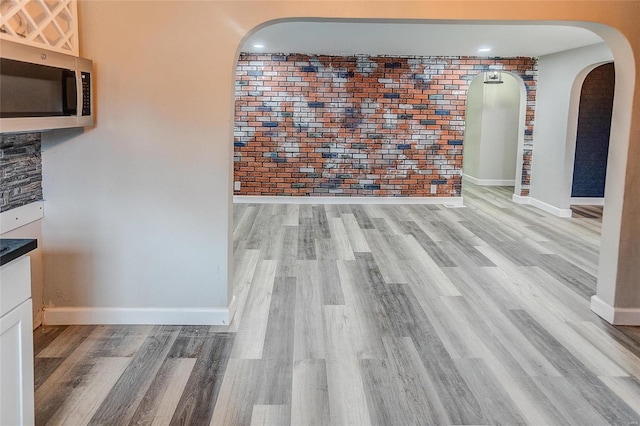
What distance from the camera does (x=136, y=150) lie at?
3.28 meters

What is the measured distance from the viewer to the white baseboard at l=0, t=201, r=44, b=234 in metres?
2.86

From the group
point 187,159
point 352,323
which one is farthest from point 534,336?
point 187,159

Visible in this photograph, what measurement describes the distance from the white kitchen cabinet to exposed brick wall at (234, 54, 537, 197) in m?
6.48

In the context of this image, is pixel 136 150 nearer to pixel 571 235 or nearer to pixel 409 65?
pixel 571 235

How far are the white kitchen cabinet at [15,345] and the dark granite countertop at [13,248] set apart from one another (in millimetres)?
30

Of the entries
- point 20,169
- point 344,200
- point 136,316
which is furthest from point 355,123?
point 20,169

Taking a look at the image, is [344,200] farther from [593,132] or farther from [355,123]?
[593,132]

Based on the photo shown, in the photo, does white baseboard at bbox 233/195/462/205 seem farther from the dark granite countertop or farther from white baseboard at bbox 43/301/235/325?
the dark granite countertop

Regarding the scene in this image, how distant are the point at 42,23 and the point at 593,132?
7.82m

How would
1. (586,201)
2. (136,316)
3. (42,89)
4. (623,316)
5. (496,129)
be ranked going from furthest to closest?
(496,129) → (586,201) → (623,316) → (136,316) → (42,89)

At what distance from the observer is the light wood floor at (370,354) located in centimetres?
246

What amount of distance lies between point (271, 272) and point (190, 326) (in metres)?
1.33

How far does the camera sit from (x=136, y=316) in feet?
11.2

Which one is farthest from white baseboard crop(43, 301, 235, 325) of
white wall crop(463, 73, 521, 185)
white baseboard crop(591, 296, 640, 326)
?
white wall crop(463, 73, 521, 185)
